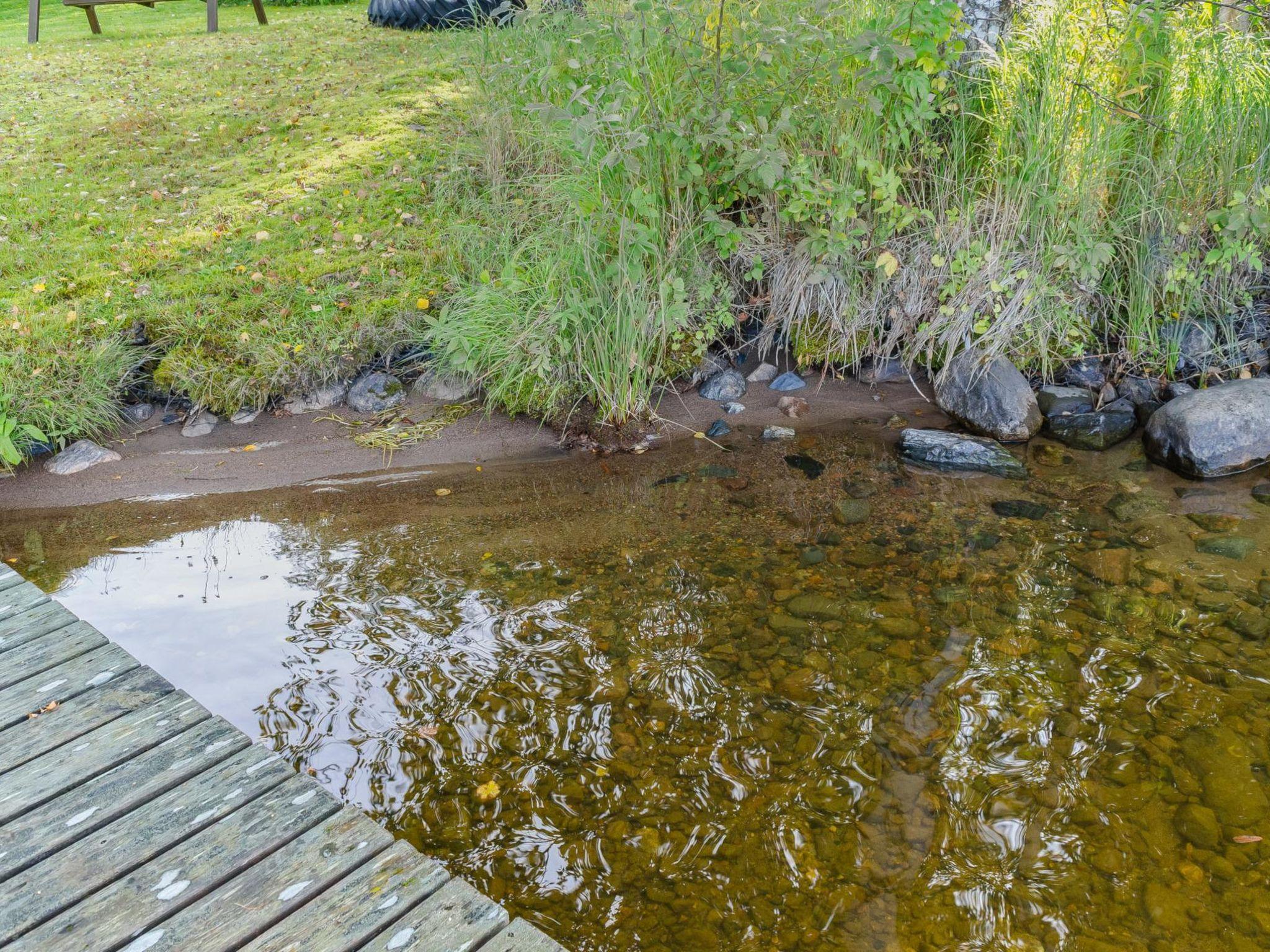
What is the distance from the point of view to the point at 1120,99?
4680 mm

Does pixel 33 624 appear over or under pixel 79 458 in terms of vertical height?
over

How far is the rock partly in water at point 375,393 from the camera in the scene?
507cm

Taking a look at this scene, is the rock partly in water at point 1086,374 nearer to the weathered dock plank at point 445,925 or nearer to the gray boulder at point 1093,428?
the gray boulder at point 1093,428

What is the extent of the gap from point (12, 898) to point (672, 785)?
5.40ft

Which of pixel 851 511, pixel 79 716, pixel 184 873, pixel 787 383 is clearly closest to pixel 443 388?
pixel 787 383

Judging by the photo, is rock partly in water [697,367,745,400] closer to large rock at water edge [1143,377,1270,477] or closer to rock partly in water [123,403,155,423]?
large rock at water edge [1143,377,1270,477]

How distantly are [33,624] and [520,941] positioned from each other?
209 centimetres

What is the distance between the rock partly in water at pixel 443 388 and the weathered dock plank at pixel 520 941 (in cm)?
364

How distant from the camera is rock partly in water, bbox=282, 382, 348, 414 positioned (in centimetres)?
505

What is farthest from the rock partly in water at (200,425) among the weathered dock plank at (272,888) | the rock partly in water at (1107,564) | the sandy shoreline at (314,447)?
the rock partly in water at (1107,564)

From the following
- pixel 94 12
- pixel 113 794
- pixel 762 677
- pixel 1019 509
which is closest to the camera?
pixel 113 794

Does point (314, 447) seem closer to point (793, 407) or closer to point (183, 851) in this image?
point (793, 407)

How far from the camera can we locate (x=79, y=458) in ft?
15.2

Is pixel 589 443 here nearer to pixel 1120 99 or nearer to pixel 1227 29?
pixel 1120 99
